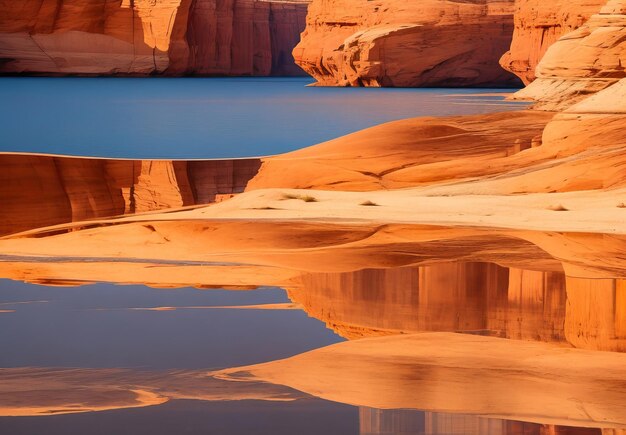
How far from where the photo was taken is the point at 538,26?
31984 mm

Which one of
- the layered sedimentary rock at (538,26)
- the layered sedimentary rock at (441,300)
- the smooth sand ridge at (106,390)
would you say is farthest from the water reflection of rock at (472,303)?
the layered sedimentary rock at (538,26)

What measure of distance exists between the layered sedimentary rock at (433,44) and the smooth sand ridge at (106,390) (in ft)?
119

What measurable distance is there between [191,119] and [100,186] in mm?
14866

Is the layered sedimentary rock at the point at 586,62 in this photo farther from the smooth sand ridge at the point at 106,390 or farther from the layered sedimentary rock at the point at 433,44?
the layered sedimentary rock at the point at 433,44

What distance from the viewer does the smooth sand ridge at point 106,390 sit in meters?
3.29

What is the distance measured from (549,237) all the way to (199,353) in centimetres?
306

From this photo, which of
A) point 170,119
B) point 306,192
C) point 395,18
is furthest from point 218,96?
point 306,192

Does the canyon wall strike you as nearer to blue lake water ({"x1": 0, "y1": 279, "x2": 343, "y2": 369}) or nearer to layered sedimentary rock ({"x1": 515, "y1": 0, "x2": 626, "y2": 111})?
blue lake water ({"x1": 0, "y1": 279, "x2": 343, "y2": 369})

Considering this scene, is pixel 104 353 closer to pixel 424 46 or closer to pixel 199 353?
pixel 199 353

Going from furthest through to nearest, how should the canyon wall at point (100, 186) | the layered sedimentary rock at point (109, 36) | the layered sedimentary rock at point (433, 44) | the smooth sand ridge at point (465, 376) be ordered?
the layered sedimentary rock at point (109, 36) < the layered sedimentary rock at point (433, 44) < the canyon wall at point (100, 186) < the smooth sand ridge at point (465, 376)

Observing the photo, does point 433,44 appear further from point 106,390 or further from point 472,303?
point 106,390

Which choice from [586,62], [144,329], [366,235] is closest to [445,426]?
[144,329]

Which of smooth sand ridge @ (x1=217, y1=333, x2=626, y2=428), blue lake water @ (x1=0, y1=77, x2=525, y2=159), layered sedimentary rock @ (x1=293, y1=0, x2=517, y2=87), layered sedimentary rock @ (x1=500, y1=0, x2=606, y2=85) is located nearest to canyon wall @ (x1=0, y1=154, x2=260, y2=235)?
blue lake water @ (x1=0, y1=77, x2=525, y2=159)

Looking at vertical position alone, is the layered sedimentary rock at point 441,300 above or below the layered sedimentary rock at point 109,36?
below
